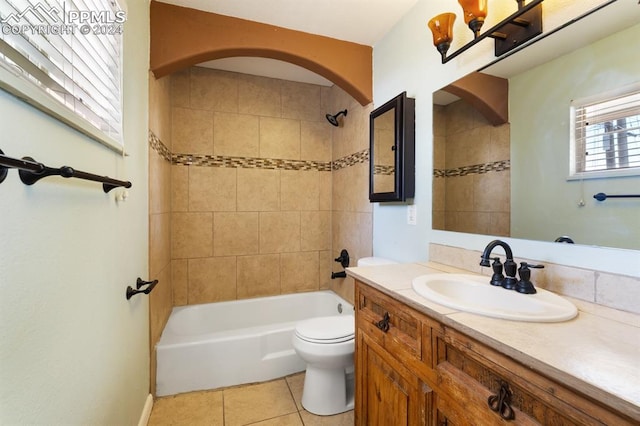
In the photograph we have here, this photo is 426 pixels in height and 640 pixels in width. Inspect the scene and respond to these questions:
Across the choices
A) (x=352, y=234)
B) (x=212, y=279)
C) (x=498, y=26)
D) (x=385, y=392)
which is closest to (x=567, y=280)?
(x=385, y=392)

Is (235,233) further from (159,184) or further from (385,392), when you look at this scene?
(385,392)

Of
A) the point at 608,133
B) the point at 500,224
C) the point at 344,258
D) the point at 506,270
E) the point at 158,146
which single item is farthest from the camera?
the point at 344,258

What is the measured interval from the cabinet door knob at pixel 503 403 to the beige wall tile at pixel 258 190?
235cm

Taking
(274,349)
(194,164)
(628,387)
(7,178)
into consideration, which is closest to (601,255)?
(628,387)

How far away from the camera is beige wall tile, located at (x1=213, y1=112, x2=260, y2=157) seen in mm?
2621

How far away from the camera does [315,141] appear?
2943 millimetres

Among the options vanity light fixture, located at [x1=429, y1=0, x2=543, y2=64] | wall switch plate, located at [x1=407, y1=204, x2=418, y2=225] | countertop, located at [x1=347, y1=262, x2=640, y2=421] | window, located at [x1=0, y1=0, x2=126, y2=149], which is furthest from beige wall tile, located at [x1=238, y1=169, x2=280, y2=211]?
countertop, located at [x1=347, y1=262, x2=640, y2=421]

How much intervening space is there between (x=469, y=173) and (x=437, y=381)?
1.02 m

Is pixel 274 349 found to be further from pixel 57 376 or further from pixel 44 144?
pixel 44 144

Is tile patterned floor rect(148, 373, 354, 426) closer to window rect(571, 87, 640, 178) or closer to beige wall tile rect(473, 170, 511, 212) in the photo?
beige wall tile rect(473, 170, 511, 212)

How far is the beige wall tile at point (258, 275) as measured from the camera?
2.72 meters

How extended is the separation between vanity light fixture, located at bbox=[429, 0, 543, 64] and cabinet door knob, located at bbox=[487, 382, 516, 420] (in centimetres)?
126

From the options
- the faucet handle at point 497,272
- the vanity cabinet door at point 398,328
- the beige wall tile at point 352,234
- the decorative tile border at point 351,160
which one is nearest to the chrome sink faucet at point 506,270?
the faucet handle at point 497,272

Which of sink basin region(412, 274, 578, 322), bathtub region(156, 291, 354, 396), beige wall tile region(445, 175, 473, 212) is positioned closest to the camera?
sink basin region(412, 274, 578, 322)
